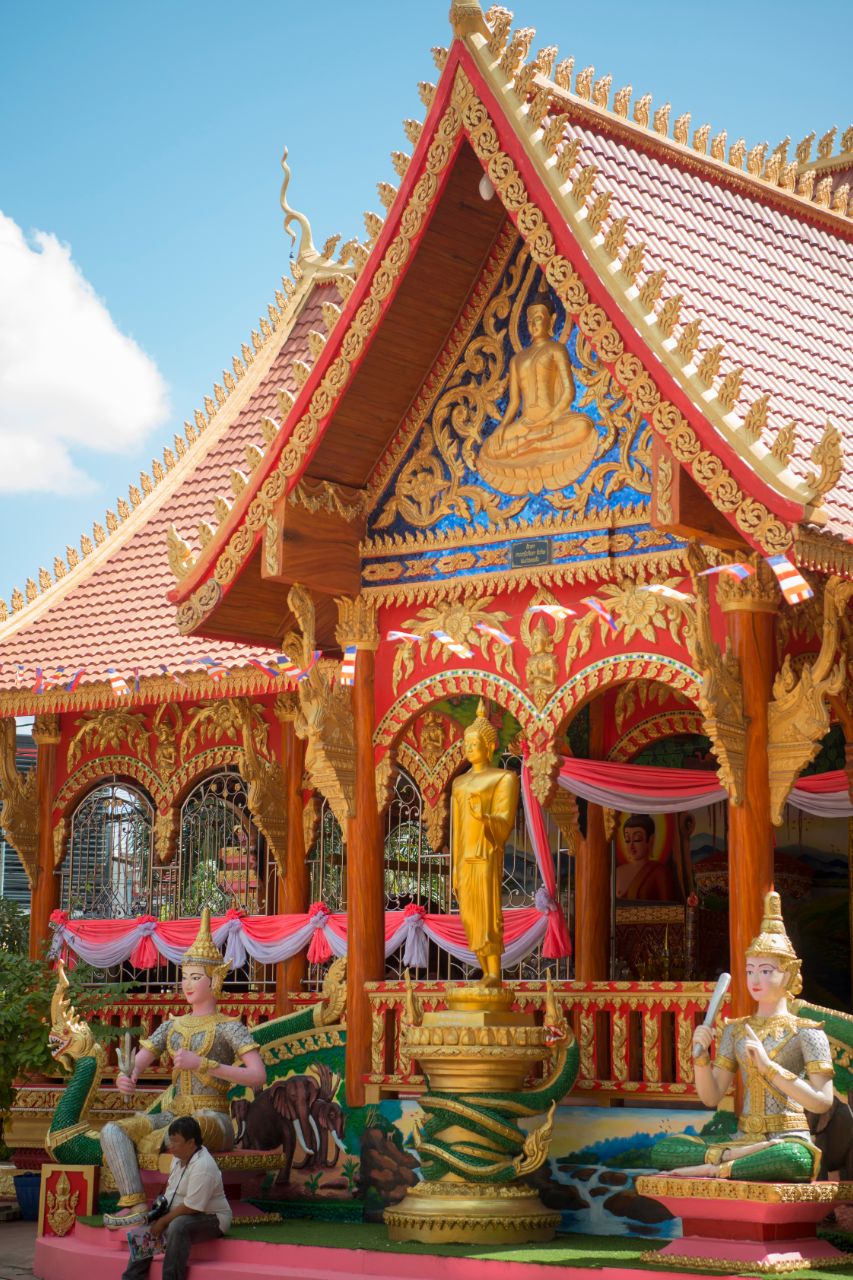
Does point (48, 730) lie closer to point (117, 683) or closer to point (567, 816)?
point (117, 683)

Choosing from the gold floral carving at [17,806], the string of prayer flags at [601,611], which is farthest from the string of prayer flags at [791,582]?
the gold floral carving at [17,806]

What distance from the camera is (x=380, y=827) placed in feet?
37.0

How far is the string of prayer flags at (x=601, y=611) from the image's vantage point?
10.2 meters

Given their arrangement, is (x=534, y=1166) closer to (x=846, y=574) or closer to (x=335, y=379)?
(x=846, y=574)

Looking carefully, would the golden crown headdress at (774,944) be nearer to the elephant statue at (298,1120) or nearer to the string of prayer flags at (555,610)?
the string of prayer flags at (555,610)

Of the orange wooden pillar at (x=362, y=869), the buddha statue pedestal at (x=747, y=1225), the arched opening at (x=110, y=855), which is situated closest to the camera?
the buddha statue pedestal at (x=747, y=1225)

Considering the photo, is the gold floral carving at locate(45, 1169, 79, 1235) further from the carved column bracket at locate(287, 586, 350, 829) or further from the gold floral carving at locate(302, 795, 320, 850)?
the gold floral carving at locate(302, 795, 320, 850)

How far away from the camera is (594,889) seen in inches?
500

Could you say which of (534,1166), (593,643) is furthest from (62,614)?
(534,1166)

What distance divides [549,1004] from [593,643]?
192 cm

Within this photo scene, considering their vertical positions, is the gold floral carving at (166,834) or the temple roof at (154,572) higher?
the temple roof at (154,572)

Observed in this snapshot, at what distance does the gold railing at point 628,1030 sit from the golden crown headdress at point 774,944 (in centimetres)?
81

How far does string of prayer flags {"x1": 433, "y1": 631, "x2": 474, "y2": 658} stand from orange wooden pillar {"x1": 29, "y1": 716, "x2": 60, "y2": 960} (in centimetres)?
519

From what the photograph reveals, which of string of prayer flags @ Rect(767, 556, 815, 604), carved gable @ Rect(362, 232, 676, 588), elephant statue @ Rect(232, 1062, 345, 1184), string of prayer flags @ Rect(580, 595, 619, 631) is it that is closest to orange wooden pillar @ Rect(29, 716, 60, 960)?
elephant statue @ Rect(232, 1062, 345, 1184)
